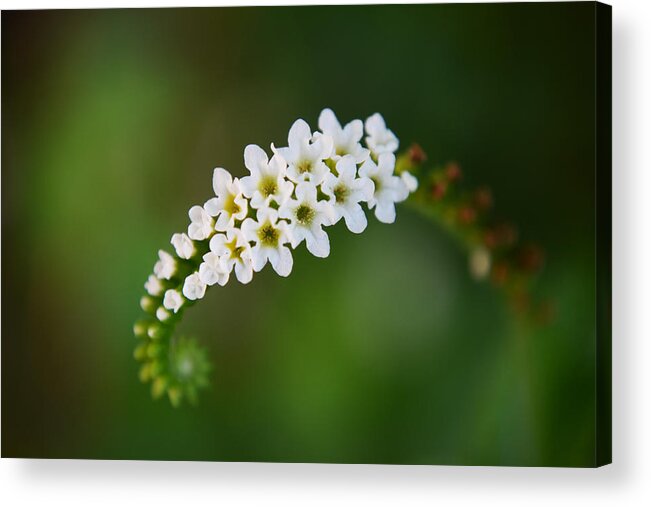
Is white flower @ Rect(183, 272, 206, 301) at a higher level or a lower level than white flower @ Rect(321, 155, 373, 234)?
lower

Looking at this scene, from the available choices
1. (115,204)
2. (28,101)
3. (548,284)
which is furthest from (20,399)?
(548,284)

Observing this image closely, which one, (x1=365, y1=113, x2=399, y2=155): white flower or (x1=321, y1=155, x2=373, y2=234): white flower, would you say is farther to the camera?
(x1=365, y1=113, x2=399, y2=155): white flower

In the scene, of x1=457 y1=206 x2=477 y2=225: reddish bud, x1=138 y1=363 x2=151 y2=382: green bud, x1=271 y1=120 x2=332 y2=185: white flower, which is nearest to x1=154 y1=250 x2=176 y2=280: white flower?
x1=138 y1=363 x2=151 y2=382: green bud

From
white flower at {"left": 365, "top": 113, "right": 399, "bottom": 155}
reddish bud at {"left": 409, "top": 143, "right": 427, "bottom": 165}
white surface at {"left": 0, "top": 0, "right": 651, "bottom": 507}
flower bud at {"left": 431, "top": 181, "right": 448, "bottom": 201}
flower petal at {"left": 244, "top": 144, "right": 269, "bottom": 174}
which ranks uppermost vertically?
white flower at {"left": 365, "top": 113, "right": 399, "bottom": 155}

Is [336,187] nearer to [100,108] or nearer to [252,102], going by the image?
[252,102]

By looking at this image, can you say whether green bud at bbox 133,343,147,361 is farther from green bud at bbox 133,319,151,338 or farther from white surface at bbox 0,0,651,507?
white surface at bbox 0,0,651,507

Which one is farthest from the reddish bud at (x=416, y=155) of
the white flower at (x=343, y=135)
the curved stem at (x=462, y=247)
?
the white flower at (x=343, y=135)
